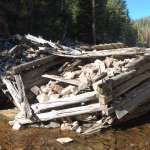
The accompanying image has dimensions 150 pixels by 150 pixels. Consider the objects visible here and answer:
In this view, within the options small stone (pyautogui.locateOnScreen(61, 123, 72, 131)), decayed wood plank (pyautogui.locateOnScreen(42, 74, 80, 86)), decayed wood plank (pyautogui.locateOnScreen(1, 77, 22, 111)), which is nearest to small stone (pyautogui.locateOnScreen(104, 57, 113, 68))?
decayed wood plank (pyautogui.locateOnScreen(42, 74, 80, 86))

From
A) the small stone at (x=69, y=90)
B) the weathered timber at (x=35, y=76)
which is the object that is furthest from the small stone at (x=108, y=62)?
the weathered timber at (x=35, y=76)

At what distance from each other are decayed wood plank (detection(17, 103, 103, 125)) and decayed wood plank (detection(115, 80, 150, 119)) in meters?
0.65

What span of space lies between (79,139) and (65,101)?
6.33ft

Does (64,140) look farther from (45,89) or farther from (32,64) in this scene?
(32,64)

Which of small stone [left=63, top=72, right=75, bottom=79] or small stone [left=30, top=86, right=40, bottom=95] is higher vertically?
small stone [left=63, top=72, right=75, bottom=79]

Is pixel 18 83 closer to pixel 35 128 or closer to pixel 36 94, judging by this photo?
pixel 36 94

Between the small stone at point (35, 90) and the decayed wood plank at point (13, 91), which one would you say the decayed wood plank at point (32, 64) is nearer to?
the decayed wood plank at point (13, 91)

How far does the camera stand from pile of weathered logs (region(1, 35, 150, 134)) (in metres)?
13.0

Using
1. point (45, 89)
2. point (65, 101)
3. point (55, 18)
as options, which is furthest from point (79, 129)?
point (55, 18)

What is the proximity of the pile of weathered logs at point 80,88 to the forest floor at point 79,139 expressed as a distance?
0.43 m

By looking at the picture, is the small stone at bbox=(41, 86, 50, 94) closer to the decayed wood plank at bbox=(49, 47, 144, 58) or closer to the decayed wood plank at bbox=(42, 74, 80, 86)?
→ the decayed wood plank at bbox=(42, 74, 80, 86)

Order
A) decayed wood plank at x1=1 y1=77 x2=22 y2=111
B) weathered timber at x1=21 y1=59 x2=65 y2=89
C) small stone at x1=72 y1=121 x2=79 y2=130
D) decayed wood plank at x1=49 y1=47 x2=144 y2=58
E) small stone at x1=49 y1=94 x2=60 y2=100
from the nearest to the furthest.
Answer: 1. small stone at x1=72 y1=121 x2=79 y2=130
2. small stone at x1=49 y1=94 x2=60 y2=100
3. decayed wood plank at x1=1 y1=77 x2=22 y2=111
4. decayed wood plank at x1=49 y1=47 x2=144 y2=58
5. weathered timber at x1=21 y1=59 x2=65 y2=89

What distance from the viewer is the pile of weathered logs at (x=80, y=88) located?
13.0 metres

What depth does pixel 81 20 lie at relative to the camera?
135ft
